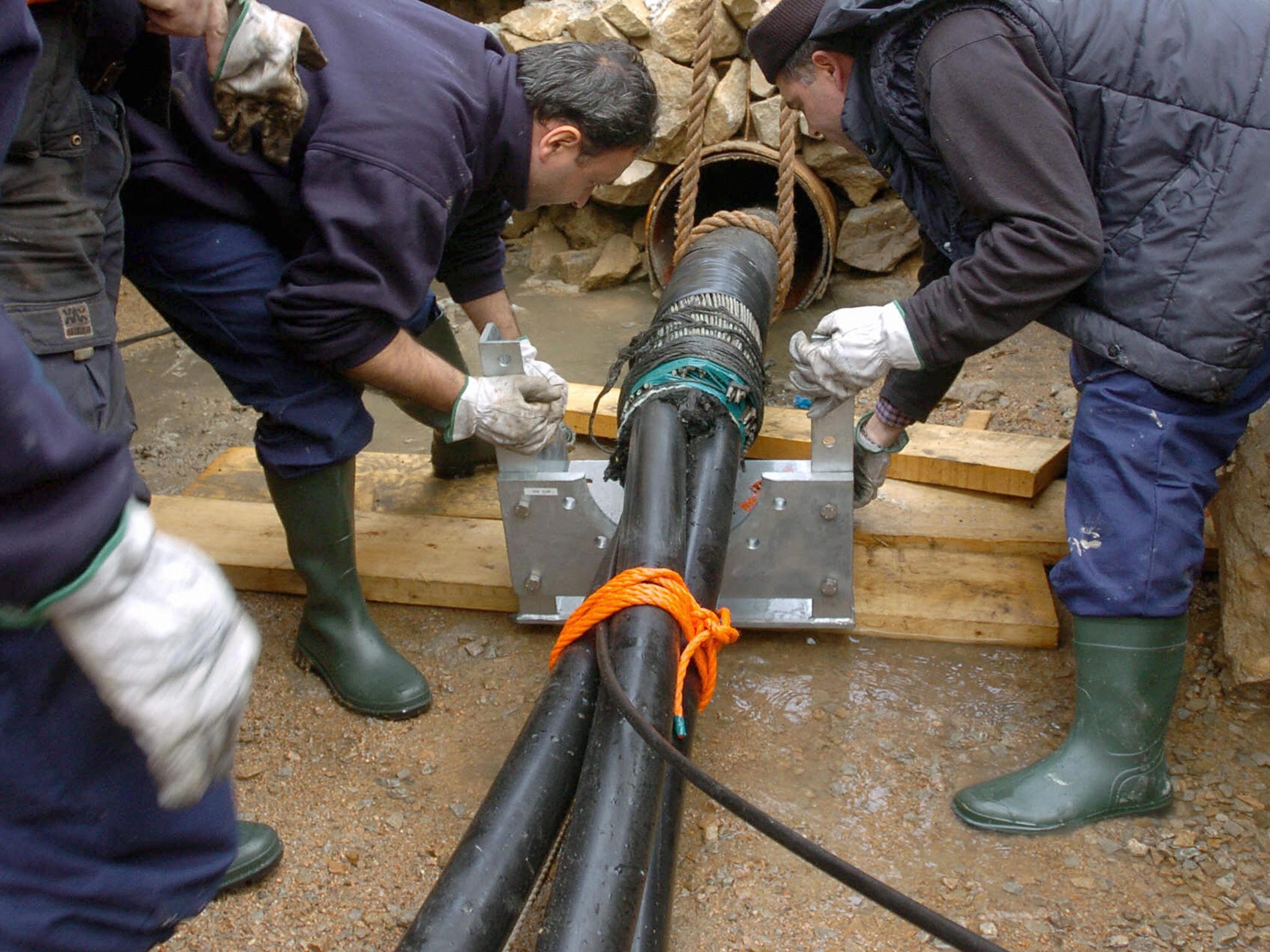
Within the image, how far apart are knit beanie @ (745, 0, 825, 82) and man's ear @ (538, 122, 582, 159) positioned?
40 centimetres

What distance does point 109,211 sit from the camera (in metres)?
1.65

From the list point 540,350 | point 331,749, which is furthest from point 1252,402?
point 540,350

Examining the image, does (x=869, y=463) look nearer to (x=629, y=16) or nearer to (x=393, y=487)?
(x=393, y=487)

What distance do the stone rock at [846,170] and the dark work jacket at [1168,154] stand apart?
2678 mm

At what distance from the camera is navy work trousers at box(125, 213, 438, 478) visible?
2.01 metres

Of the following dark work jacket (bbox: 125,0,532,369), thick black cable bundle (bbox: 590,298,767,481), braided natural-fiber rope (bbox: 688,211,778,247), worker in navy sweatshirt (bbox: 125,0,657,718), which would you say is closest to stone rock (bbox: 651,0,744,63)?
braided natural-fiber rope (bbox: 688,211,778,247)

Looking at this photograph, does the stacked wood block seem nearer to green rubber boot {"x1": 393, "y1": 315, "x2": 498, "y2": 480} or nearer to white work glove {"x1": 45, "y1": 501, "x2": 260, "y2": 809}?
green rubber boot {"x1": 393, "y1": 315, "x2": 498, "y2": 480}

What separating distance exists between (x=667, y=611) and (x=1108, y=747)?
102 cm

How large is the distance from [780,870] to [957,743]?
536mm

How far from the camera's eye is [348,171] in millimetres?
1862

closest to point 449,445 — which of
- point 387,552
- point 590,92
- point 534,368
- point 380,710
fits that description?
point 387,552

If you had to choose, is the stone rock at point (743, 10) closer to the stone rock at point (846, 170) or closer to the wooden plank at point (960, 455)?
the stone rock at point (846, 170)

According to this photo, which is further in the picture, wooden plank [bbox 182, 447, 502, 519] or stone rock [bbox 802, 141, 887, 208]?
stone rock [bbox 802, 141, 887, 208]

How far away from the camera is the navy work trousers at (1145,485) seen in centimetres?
188
